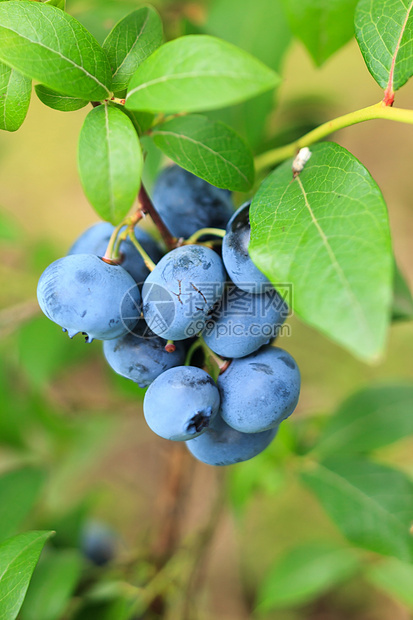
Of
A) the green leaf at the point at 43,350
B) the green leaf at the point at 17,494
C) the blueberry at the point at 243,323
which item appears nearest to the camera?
the blueberry at the point at 243,323

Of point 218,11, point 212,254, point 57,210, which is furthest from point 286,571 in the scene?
point 57,210

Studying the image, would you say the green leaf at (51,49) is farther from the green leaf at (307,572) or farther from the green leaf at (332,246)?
the green leaf at (307,572)

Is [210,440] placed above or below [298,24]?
below

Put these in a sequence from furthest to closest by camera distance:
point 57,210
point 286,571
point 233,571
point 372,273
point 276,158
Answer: point 57,210
point 233,571
point 286,571
point 276,158
point 372,273

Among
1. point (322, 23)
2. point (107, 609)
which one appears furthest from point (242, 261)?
point (107, 609)

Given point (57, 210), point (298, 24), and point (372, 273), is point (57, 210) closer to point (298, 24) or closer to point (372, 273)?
point (298, 24)

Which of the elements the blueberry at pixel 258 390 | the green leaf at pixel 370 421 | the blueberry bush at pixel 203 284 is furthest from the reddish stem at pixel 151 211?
the green leaf at pixel 370 421

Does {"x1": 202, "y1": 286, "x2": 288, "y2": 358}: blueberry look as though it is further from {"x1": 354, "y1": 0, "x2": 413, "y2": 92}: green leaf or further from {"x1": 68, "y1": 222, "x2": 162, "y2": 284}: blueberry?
{"x1": 354, "y1": 0, "x2": 413, "y2": 92}: green leaf
